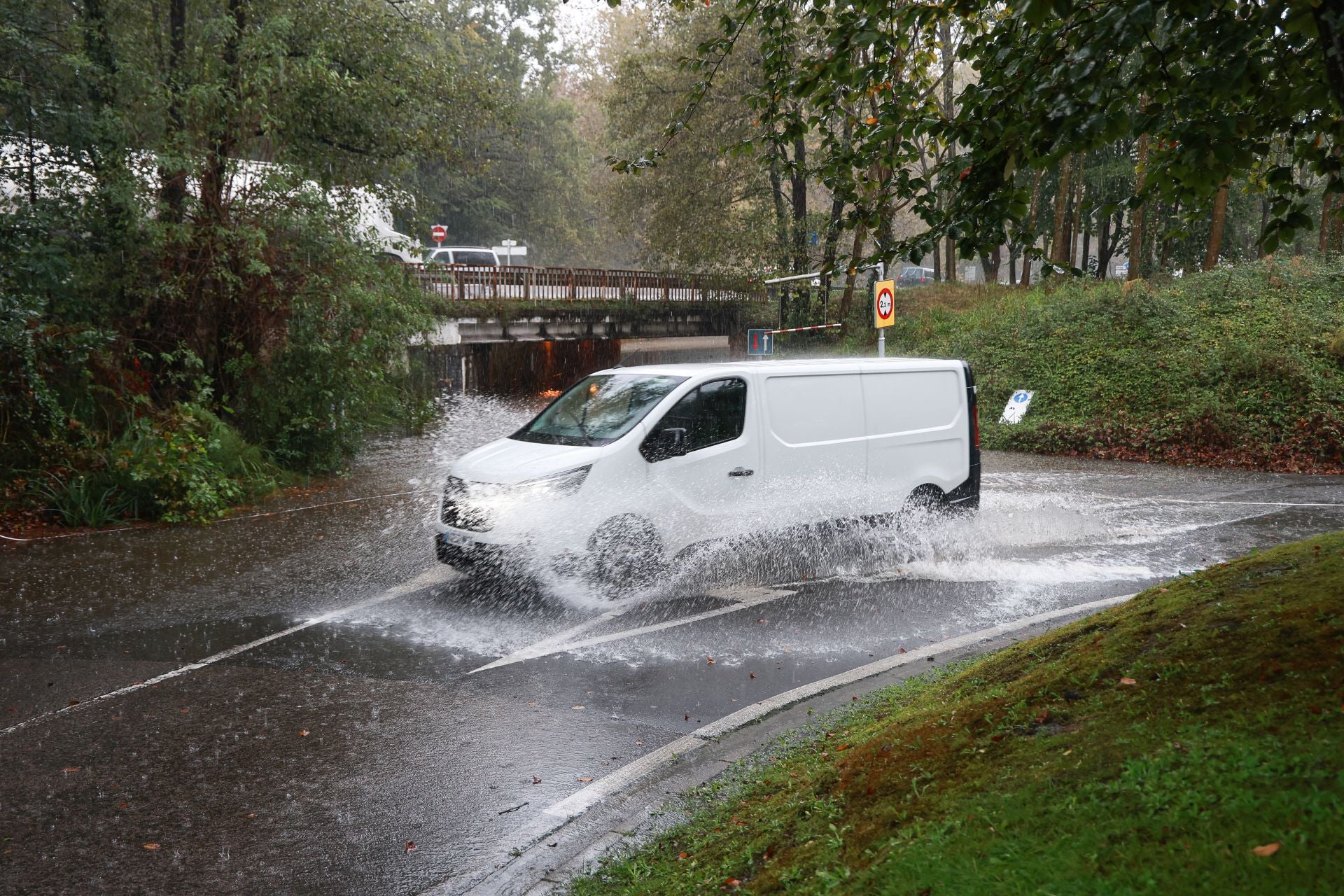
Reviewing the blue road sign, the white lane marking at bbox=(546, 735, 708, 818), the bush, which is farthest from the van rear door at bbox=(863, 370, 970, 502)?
the blue road sign

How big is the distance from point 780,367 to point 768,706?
398 centimetres

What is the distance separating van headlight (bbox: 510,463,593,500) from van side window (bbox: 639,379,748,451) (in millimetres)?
786

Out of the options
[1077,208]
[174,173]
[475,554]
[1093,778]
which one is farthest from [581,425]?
[1077,208]

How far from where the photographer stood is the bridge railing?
2451 centimetres

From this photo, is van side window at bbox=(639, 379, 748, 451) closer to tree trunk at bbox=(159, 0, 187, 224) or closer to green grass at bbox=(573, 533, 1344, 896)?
green grass at bbox=(573, 533, 1344, 896)

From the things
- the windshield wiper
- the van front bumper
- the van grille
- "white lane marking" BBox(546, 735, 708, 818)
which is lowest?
"white lane marking" BBox(546, 735, 708, 818)

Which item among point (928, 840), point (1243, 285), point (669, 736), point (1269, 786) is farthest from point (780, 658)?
point (1243, 285)

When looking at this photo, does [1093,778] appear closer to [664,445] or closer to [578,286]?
[664,445]

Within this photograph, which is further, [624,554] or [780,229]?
[780,229]

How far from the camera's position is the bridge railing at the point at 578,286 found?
24513 millimetres

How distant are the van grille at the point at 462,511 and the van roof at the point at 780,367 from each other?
1.79 meters

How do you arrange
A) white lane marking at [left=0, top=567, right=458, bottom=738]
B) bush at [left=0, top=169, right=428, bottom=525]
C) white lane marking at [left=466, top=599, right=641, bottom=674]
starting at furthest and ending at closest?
bush at [left=0, top=169, right=428, bottom=525]
white lane marking at [left=466, top=599, right=641, bottom=674]
white lane marking at [left=0, top=567, right=458, bottom=738]

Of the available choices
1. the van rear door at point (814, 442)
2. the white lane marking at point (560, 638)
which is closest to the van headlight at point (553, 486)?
the white lane marking at point (560, 638)

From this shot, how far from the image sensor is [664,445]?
26.3 feet
